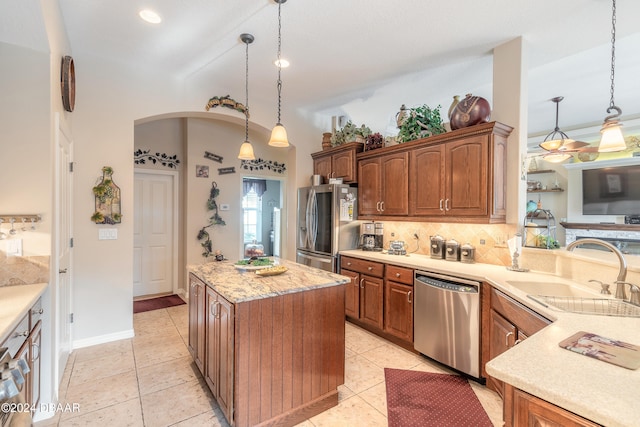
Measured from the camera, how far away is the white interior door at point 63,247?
7.14 ft

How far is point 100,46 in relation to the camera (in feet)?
9.46

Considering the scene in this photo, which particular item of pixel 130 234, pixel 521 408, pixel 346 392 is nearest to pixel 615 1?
pixel 521 408

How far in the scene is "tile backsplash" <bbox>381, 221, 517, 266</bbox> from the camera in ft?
9.49

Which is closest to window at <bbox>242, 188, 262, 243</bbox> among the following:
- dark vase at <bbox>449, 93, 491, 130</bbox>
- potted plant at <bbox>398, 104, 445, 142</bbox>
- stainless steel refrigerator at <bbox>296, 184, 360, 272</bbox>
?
stainless steel refrigerator at <bbox>296, 184, 360, 272</bbox>

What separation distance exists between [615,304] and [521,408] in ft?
4.09

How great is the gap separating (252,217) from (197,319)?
5597 millimetres

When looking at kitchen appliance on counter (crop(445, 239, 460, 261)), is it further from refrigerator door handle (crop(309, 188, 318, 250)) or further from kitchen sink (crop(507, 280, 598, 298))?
refrigerator door handle (crop(309, 188, 318, 250))

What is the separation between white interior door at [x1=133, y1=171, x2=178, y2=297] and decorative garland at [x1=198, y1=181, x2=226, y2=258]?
58 cm

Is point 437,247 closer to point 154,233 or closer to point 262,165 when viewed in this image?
point 262,165

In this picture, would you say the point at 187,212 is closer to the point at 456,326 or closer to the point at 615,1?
the point at 456,326

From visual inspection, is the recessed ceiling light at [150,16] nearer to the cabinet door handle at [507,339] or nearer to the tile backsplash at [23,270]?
the tile backsplash at [23,270]

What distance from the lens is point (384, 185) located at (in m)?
3.69

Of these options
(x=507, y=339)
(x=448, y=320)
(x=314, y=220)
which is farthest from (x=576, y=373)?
(x=314, y=220)

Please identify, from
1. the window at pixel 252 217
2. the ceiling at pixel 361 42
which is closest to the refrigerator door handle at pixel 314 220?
the ceiling at pixel 361 42
